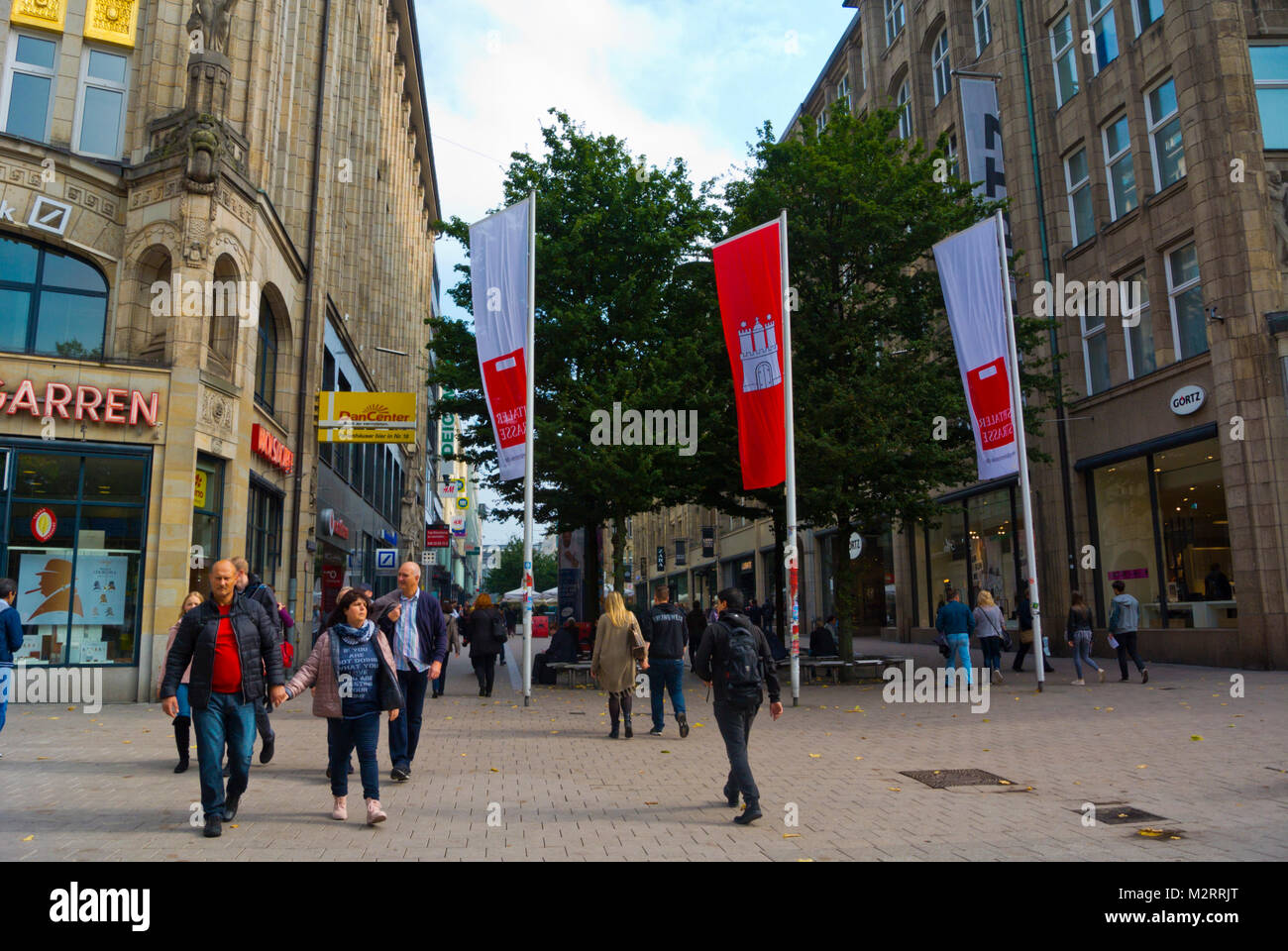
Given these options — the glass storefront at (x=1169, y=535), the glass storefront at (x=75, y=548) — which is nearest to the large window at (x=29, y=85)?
the glass storefront at (x=75, y=548)

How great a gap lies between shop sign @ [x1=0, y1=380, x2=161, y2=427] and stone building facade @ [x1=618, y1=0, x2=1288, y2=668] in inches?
546

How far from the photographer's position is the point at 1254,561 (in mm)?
18531

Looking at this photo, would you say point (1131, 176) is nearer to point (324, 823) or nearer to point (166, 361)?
point (166, 361)

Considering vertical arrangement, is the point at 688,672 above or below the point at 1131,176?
below

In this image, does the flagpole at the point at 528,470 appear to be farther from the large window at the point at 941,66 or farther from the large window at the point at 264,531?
the large window at the point at 941,66

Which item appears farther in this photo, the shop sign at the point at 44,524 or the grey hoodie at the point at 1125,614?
the grey hoodie at the point at 1125,614

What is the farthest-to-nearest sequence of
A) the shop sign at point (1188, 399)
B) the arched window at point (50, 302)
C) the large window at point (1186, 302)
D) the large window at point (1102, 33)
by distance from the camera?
the large window at point (1102, 33) → the large window at point (1186, 302) → the shop sign at point (1188, 399) → the arched window at point (50, 302)

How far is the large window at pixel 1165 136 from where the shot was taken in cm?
2137

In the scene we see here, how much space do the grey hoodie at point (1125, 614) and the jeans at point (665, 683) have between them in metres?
9.37

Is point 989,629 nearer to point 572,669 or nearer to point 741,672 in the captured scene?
point 572,669

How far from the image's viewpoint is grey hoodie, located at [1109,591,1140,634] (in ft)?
55.5

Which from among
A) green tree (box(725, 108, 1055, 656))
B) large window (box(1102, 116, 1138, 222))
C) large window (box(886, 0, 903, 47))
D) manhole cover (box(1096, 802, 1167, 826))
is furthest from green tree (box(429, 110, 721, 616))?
large window (box(886, 0, 903, 47))
